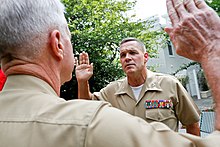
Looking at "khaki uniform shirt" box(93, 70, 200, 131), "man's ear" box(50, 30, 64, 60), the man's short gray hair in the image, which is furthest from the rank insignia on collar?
the man's short gray hair

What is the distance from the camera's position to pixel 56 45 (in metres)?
1.19

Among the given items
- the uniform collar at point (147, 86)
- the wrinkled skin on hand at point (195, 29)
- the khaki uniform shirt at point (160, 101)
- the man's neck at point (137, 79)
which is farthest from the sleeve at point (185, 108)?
the wrinkled skin on hand at point (195, 29)

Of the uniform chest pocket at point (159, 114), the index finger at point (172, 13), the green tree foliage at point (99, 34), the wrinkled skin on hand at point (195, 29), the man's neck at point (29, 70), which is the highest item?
the green tree foliage at point (99, 34)

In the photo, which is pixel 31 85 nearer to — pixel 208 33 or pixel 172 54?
pixel 208 33

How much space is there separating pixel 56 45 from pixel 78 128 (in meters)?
0.47

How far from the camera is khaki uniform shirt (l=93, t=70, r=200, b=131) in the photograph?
2850 millimetres

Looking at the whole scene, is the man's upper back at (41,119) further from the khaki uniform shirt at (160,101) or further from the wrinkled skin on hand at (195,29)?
the khaki uniform shirt at (160,101)

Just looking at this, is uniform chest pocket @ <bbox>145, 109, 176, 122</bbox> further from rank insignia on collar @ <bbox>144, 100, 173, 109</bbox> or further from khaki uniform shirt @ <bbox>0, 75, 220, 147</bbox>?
khaki uniform shirt @ <bbox>0, 75, 220, 147</bbox>

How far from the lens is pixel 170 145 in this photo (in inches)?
33.2

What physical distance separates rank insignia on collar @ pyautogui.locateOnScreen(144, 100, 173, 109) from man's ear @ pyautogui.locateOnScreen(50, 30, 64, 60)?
72.6 inches

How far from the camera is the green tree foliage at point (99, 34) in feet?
29.5

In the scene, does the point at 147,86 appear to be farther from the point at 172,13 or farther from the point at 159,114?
the point at 172,13

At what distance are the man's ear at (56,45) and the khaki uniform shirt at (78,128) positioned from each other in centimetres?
27

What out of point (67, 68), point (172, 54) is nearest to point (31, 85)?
point (67, 68)
